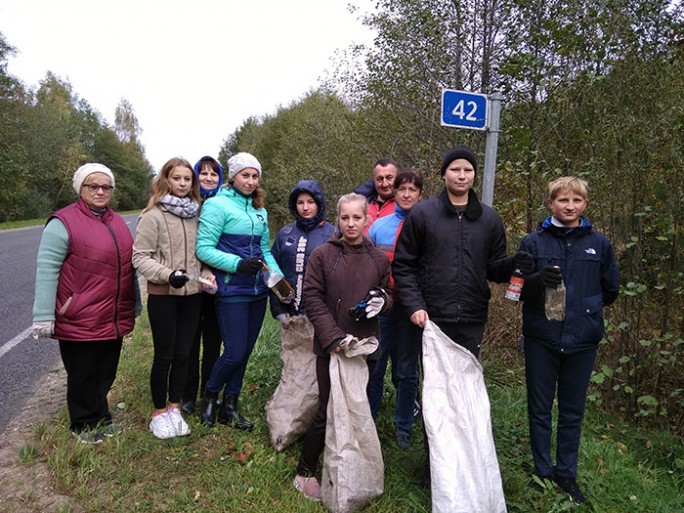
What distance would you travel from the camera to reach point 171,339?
322 cm

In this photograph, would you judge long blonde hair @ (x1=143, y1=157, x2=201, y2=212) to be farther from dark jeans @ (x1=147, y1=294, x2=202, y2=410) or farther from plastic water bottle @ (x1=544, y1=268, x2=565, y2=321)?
plastic water bottle @ (x1=544, y1=268, x2=565, y2=321)

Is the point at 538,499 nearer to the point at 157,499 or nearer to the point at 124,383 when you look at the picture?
the point at 157,499

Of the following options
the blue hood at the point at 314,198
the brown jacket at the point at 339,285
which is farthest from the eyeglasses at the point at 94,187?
the brown jacket at the point at 339,285

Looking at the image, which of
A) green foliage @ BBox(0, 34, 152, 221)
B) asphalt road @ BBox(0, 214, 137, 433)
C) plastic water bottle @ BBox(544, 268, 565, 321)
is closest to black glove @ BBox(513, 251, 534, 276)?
plastic water bottle @ BBox(544, 268, 565, 321)

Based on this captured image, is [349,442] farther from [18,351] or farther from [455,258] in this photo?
[18,351]

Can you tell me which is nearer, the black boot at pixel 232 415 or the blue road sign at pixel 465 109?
the blue road sign at pixel 465 109

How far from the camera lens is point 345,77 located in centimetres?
836

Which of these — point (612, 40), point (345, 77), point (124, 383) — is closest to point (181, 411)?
point (124, 383)

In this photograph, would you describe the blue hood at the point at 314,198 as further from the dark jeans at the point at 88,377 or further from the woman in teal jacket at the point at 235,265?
the dark jeans at the point at 88,377

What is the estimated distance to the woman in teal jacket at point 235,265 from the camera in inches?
127

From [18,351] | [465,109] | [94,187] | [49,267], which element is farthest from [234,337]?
[18,351]

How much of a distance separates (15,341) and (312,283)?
460 centimetres

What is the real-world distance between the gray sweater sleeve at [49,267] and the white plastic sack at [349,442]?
69.1 inches

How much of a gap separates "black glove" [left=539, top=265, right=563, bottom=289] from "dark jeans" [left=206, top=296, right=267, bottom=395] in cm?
188
